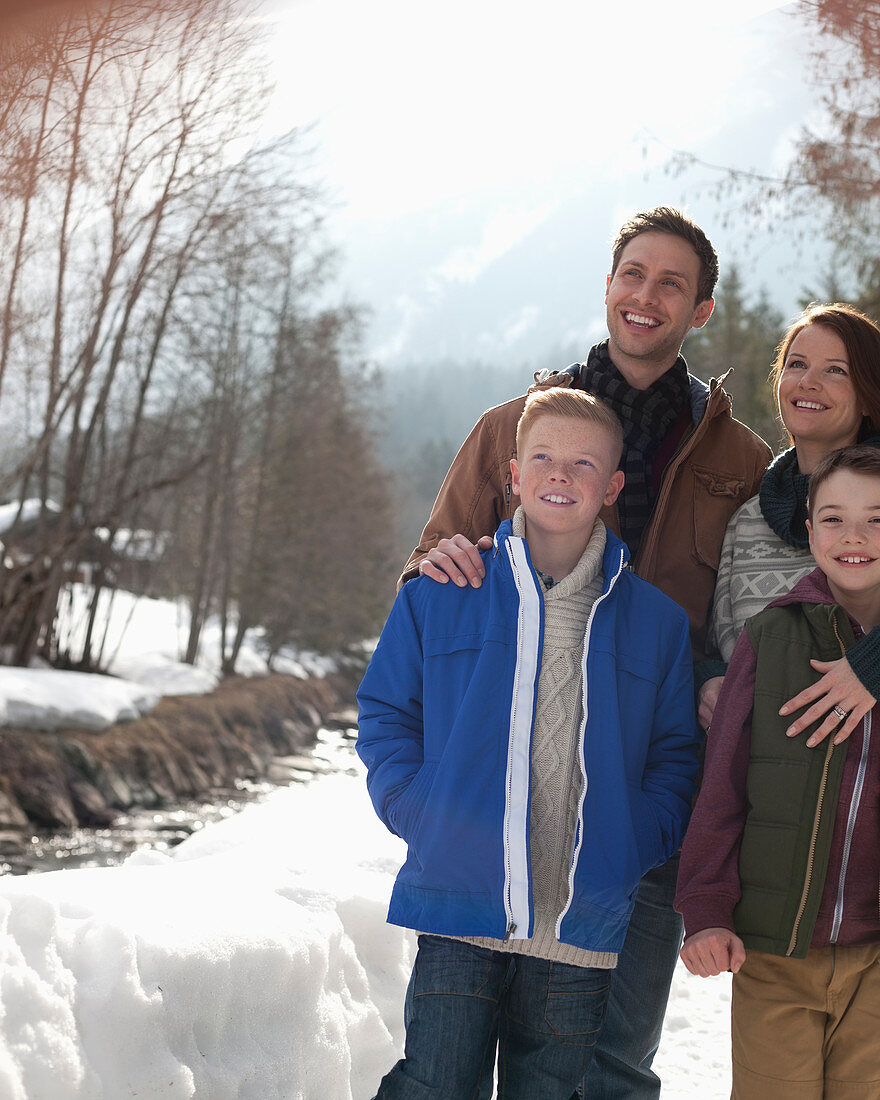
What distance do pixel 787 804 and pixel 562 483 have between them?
854 mm

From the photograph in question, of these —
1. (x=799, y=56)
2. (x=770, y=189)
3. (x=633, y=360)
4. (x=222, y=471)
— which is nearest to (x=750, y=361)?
(x=222, y=471)

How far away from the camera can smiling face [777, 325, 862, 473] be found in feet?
8.64

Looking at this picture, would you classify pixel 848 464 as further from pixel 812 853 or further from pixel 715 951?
pixel 715 951

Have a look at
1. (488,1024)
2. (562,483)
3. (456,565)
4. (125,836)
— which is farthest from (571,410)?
(125,836)

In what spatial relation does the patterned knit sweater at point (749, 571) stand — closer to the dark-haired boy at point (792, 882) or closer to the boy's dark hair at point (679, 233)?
the dark-haired boy at point (792, 882)

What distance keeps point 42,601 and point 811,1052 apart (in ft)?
47.2

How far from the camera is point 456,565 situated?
2.41 m

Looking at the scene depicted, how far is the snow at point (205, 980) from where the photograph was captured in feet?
7.35

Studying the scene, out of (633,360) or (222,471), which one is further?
(222,471)

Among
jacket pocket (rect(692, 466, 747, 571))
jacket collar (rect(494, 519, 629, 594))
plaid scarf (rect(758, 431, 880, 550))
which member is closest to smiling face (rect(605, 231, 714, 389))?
jacket pocket (rect(692, 466, 747, 571))

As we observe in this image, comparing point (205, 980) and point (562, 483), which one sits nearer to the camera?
point (562, 483)

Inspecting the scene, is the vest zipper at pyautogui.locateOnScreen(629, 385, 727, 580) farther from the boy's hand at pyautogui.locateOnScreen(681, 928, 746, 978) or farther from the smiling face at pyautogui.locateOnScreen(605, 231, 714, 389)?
the boy's hand at pyautogui.locateOnScreen(681, 928, 746, 978)

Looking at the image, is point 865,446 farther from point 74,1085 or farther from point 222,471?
point 222,471

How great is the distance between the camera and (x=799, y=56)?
4840mm
